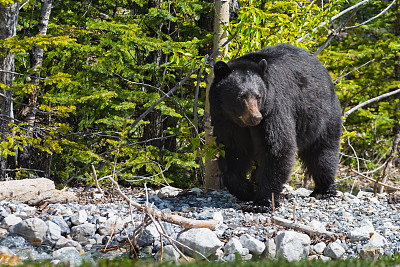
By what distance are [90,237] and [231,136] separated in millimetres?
1974

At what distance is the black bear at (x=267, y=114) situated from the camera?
4.91 m

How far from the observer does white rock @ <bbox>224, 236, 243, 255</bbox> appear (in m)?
3.93

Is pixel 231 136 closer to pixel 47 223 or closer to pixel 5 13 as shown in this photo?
pixel 47 223

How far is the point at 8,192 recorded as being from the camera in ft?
16.3

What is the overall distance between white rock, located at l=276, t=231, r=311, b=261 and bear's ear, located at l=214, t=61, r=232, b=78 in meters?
1.87

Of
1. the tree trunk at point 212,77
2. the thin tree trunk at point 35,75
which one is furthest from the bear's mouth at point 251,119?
the thin tree trunk at point 35,75

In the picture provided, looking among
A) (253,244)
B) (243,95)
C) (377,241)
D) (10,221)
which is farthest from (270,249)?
(10,221)

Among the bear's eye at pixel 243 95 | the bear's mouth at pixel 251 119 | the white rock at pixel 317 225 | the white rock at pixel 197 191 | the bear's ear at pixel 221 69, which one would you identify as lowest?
the white rock at pixel 197 191

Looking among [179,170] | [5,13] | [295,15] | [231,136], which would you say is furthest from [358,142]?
[5,13]

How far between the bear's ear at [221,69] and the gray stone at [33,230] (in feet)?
7.74

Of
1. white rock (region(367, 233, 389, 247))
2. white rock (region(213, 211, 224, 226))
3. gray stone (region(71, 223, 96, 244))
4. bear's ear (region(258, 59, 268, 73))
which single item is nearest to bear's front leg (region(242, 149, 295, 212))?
white rock (region(213, 211, 224, 226))

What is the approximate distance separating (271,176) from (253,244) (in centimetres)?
128

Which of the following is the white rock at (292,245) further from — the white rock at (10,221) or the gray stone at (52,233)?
the white rock at (10,221)

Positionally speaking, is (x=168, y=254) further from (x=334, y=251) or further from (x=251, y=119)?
(x=251, y=119)
